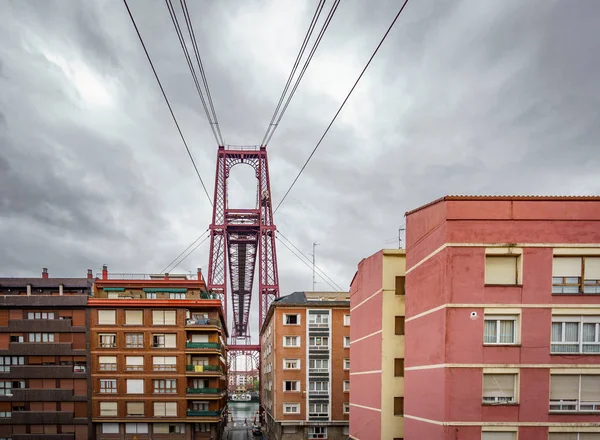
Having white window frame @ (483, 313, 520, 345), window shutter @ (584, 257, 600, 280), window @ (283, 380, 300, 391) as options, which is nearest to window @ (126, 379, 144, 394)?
window @ (283, 380, 300, 391)

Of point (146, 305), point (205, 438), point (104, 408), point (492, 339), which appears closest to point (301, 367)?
point (205, 438)

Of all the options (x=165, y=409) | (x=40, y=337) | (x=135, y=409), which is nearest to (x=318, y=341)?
(x=165, y=409)

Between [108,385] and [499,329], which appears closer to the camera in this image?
[499,329]

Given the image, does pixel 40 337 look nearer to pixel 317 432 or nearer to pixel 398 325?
pixel 317 432

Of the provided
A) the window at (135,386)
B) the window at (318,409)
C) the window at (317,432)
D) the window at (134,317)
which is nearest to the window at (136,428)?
the window at (135,386)

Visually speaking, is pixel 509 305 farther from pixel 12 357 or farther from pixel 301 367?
pixel 12 357

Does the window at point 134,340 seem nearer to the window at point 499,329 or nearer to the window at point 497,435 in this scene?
the window at point 497,435

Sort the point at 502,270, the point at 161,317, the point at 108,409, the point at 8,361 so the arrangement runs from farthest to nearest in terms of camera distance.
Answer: the point at 161,317, the point at 8,361, the point at 108,409, the point at 502,270
